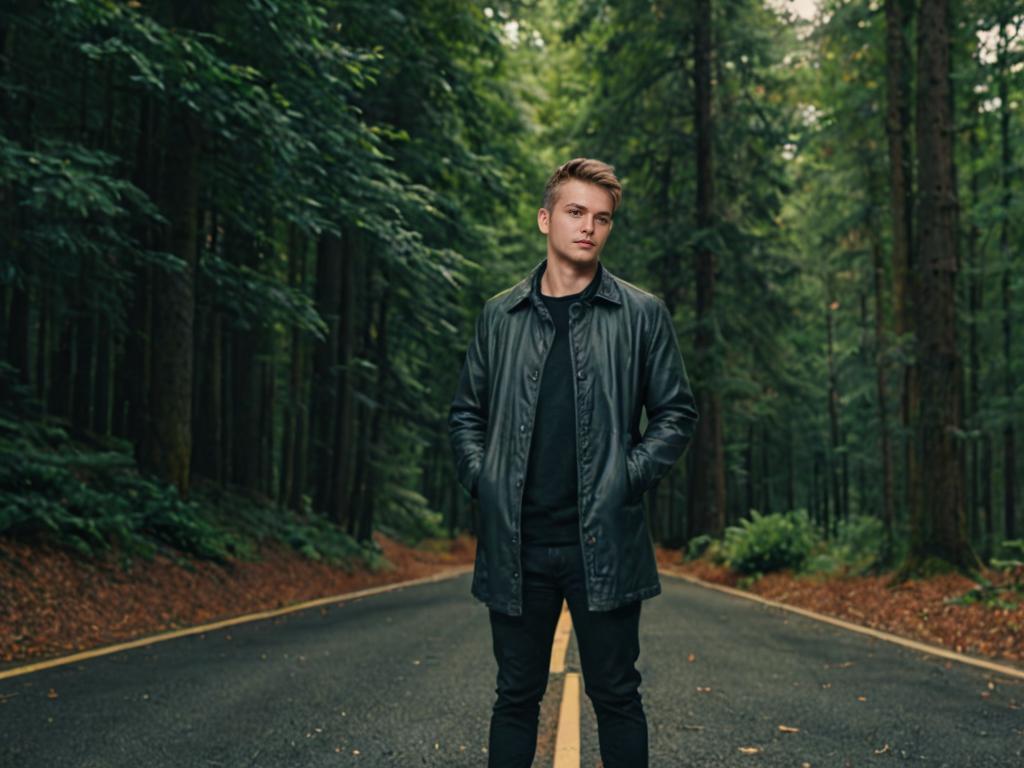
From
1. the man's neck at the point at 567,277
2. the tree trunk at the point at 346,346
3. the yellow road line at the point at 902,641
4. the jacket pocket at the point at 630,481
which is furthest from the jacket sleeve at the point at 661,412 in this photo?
the tree trunk at the point at 346,346

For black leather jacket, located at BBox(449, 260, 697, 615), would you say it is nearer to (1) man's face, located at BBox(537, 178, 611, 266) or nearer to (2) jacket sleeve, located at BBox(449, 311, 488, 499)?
(2) jacket sleeve, located at BBox(449, 311, 488, 499)

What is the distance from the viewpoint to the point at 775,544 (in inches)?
680

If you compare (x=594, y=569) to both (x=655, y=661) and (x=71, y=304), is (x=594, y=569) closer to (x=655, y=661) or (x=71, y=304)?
(x=655, y=661)

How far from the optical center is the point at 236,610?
1166 centimetres

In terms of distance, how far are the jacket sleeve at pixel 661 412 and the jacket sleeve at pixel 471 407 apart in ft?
1.88

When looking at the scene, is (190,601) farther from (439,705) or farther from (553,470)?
(553,470)

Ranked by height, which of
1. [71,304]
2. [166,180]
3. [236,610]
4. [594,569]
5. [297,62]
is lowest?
[236,610]

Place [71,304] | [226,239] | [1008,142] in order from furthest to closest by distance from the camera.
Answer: [1008,142]
[226,239]
[71,304]

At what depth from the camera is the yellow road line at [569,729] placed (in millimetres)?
4609

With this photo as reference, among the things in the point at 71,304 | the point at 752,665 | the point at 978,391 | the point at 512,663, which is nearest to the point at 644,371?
the point at 512,663

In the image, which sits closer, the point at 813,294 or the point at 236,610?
the point at 236,610

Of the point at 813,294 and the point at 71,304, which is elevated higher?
the point at 813,294

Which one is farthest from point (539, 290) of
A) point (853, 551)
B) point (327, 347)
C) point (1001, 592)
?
point (327, 347)

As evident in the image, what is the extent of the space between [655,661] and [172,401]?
857 cm
